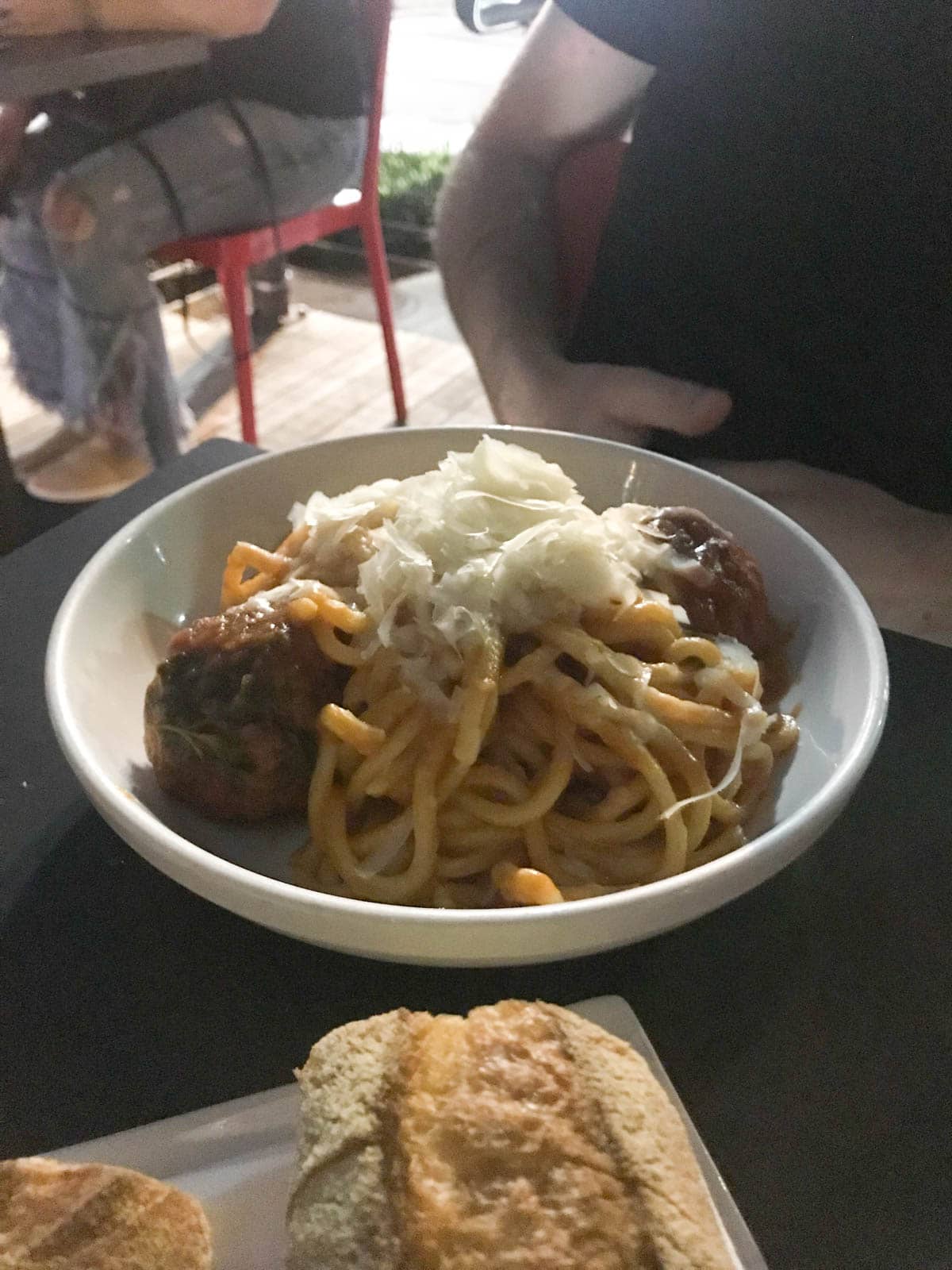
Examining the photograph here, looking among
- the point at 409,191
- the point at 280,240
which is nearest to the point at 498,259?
the point at 280,240

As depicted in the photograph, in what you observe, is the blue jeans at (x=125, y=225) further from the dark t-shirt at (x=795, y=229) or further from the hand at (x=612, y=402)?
the hand at (x=612, y=402)

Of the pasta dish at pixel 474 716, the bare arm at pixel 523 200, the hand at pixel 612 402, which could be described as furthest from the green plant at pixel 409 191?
the pasta dish at pixel 474 716

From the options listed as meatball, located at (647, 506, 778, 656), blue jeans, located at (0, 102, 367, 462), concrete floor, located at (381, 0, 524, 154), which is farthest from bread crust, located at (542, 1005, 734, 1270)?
concrete floor, located at (381, 0, 524, 154)

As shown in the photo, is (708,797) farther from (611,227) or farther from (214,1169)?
(611,227)

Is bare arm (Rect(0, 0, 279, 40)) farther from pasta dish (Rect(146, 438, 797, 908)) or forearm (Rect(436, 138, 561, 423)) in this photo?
pasta dish (Rect(146, 438, 797, 908))

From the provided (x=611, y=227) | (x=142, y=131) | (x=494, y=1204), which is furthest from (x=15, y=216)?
(x=494, y=1204)

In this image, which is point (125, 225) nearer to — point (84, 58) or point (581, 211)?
point (84, 58)
